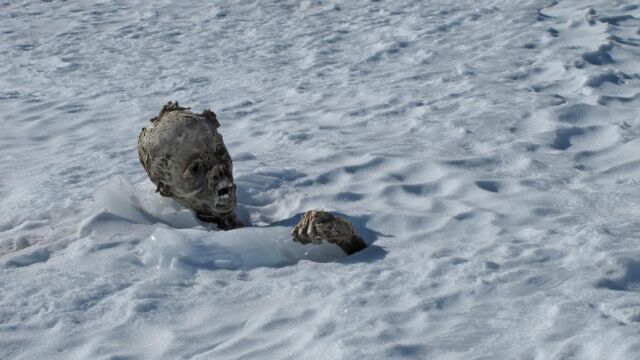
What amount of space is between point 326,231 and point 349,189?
3.41 feet

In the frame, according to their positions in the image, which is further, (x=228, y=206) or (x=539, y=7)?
(x=539, y=7)

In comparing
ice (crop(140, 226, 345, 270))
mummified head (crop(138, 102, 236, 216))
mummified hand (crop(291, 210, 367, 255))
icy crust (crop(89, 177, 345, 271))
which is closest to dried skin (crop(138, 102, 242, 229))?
mummified head (crop(138, 102, 236, 216))

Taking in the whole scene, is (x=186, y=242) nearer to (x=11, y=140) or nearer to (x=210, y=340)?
(x=210, y=340)

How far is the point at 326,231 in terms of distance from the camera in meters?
4.16

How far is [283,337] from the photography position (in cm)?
345

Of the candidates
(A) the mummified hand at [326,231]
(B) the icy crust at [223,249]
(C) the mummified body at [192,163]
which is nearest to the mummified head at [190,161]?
(C) the mummified body at [192,163]

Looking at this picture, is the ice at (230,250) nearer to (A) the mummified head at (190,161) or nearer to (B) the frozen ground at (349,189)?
(B) the frozen ground at (349,189)

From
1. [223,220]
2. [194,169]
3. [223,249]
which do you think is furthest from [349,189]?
[223,249]

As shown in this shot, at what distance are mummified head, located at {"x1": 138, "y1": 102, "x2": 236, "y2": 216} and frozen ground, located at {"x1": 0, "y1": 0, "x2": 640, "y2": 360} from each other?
0.60 ft

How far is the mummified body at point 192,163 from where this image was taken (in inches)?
178

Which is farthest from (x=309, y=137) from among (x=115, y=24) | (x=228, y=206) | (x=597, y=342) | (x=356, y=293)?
(x=115, y=24)

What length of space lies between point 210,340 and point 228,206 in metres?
1.18

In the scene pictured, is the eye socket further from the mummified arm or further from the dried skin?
the mummified arm

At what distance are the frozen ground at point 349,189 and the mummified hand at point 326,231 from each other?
76 millimetres
